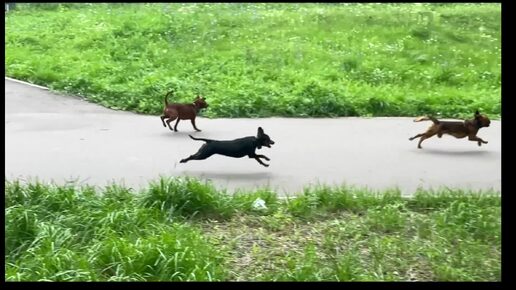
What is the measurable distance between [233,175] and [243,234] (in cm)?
145

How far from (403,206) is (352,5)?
1070cm

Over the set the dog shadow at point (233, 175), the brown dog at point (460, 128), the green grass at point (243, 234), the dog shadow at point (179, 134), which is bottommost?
the green grass at point (243, 234)

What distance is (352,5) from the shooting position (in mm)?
15773

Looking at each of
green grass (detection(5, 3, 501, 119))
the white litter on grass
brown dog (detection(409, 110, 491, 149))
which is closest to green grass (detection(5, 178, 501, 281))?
the white litter on grass


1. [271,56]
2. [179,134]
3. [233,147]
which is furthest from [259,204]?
[271,56]

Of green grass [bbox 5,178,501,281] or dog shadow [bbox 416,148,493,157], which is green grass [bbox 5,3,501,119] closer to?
dog shadow [bbox 416,148,493,157]

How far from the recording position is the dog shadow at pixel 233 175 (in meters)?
6.47

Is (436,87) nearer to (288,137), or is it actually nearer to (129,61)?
(288,137)

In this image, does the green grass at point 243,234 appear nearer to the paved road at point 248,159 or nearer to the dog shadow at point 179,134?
the paved road at point 248,159

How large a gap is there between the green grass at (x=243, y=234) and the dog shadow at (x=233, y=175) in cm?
63

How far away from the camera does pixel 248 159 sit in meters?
7.03

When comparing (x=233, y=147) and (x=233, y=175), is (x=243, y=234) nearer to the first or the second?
(x=233, y=147)

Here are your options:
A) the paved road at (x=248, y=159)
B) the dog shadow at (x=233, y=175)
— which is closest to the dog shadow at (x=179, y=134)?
the paved road at (x=248, y=159)
